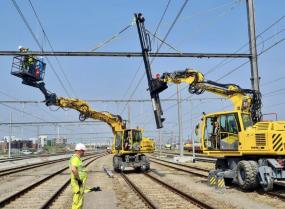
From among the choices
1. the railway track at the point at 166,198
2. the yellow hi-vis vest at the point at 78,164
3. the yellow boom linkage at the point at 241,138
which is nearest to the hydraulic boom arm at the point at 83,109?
the yellow boom linkage at the point at 241,138

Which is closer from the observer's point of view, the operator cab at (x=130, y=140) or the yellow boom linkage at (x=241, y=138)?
the yellow boom linkage at (x=241, y=138)

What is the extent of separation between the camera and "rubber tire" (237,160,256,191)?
1652cm

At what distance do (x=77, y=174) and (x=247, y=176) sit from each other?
857 cm

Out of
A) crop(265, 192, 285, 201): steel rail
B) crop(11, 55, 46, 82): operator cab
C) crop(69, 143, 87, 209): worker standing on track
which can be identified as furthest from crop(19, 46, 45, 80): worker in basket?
crop(69, 143, 87, 209): worker standing on track

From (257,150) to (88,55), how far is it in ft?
29.7

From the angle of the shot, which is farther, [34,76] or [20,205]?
[34,76]

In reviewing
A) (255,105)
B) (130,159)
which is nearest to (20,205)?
(255,105)

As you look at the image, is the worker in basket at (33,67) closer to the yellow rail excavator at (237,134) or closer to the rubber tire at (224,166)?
the yellow rail excavator at (237,134)

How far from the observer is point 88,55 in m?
21.5

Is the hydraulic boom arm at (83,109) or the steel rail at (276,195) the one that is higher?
the hydraulic boom arm at (83,109)

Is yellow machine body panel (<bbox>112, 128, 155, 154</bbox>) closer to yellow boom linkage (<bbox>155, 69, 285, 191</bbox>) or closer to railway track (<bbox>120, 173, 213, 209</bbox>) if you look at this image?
yellow boom linkage (<bbox>155, 69, 285, 191</bbox>)

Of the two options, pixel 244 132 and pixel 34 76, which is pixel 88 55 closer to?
pixel 34 76

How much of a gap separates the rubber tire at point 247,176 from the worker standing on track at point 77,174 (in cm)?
833

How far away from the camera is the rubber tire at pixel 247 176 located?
1652cm
